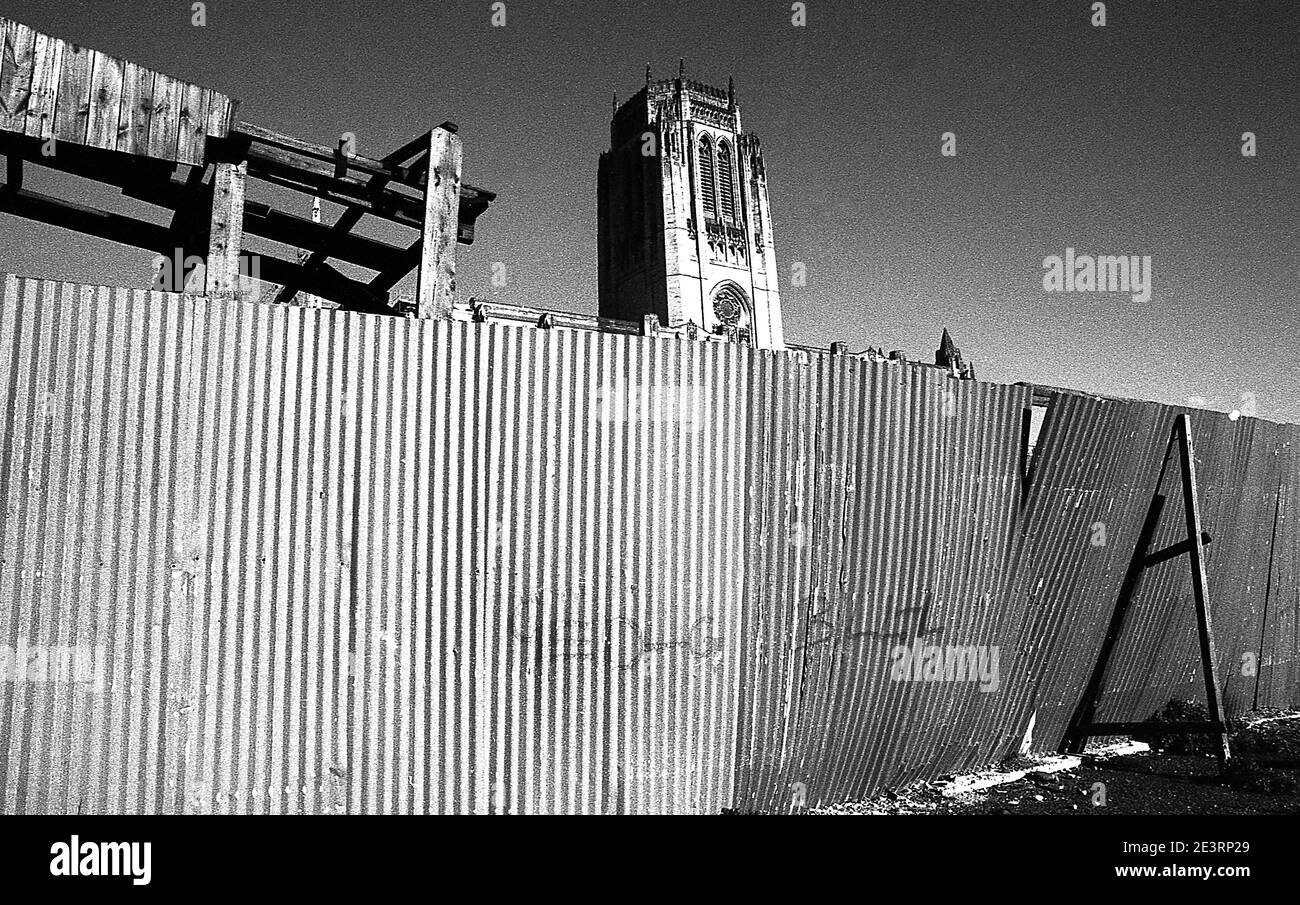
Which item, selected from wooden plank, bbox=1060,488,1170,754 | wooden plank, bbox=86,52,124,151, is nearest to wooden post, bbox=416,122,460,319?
wooden plank, bbox=86,52,124,151

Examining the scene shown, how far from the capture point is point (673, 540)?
190 inches

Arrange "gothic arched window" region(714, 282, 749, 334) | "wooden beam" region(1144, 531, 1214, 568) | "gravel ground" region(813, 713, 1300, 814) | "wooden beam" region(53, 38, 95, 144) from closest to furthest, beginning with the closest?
"gravel ground" region(813, 713, 1300, 814) → "wooden beam" region(53, 38, 95, 144) → "wooden beam" region(1144, 531, 1214, 568) → "gothic arched window" region(714, 282, 749, 334)

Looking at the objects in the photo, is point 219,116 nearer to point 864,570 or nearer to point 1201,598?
point 864,570

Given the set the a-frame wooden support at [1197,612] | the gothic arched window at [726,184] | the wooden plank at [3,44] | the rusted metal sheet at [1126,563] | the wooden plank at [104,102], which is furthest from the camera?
the gothic arched window at [726,184]

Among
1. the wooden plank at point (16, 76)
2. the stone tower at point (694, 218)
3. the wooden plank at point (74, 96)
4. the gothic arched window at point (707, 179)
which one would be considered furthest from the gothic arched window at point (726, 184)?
the wooden plank at point (16, 76)

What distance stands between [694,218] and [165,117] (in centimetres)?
4938

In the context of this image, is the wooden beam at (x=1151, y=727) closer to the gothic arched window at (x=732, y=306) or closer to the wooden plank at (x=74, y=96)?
the wooden plank at (x=74, y=96)

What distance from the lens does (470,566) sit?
4422mm

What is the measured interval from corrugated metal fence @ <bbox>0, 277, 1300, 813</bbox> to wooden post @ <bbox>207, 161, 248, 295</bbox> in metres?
2.21

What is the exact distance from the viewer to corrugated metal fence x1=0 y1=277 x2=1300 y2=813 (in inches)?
150

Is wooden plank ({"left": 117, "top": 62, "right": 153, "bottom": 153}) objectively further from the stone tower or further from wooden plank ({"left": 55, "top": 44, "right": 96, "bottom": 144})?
the stone tower

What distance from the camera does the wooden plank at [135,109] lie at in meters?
5.97

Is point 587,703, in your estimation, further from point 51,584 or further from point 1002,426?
point 1002,426

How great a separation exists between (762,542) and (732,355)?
1188mm
